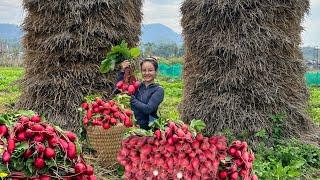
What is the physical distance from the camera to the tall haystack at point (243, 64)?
6375 millimetres

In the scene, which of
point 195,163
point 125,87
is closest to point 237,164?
point 195,163

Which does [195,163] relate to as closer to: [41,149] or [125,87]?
[41,149]

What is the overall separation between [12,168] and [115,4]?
4928 millimetres

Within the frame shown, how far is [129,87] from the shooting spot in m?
5.05

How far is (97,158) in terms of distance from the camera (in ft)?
16.3

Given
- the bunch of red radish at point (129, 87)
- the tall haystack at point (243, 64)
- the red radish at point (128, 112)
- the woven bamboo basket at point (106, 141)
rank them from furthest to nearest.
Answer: the tall haystack at point (243, 64) → the bunch of red radish at point (129, 87) → the red radish at point (128, 112) → the woven bamboo basket at point (106, 141)

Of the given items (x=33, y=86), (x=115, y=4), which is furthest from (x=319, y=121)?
(x=33, y=86)

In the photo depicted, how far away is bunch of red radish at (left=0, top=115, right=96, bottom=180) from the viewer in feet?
7.78

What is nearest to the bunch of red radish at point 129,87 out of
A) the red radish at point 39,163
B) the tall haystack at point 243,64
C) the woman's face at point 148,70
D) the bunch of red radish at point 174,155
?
the woman's face at point 148,70

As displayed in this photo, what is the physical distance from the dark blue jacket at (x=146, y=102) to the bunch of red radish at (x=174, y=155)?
2.02m

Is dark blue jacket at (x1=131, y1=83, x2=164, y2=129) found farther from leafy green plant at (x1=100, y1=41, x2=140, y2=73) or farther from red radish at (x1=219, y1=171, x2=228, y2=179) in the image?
red radish at (x1=219, y1=171, x2=228, y2=179)

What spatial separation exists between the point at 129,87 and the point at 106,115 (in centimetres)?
43

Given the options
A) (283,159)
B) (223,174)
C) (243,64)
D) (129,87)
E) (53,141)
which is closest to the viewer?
(53,141)

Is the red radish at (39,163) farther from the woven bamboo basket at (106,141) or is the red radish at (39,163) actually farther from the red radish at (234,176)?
the woven bamboo basket at (106,141)
